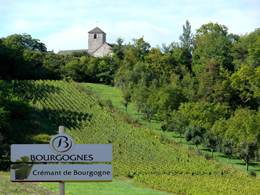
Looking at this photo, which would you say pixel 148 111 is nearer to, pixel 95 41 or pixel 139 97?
pixel 139 97

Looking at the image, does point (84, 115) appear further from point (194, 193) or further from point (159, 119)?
point (194, 193)

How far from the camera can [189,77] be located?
201 feet

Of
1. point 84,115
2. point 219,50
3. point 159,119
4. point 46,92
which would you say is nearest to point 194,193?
point 84,115

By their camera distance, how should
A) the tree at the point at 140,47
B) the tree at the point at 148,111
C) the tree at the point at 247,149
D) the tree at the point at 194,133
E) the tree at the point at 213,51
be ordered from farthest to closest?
1. the tree at the point at 140,47
2. the tree at the point at 213,51
3. the tree at the point at 148,111
4. the tree at the point at 194,133
5. the tree at the point at 247,149

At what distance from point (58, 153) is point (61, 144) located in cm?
24

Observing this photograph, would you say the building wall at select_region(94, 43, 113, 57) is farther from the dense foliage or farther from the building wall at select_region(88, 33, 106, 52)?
the dense foliage

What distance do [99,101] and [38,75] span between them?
74.0 feet

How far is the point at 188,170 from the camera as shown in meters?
28.6

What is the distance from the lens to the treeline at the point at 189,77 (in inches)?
1495

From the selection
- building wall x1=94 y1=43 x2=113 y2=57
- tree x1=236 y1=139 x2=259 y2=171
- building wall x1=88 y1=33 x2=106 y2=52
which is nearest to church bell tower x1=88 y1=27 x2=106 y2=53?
building wall x1=88 y1=33 x2=106 y2=52

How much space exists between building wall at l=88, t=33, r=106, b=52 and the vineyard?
49764mm

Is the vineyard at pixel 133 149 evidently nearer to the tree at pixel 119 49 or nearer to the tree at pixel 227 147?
the tree at pixel 227 147

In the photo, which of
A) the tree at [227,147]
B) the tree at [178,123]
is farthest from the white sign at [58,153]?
the tree at [178,123]

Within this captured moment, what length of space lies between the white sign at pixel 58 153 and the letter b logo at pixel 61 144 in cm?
3
